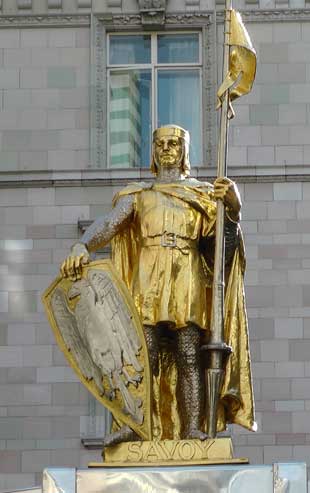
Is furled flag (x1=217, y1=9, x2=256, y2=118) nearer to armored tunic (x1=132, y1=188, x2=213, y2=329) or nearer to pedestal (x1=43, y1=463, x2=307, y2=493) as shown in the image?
armored tunic (x1=132, y1=188, x2=213, y2=329)

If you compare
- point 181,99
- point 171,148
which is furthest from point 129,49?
point 171,148

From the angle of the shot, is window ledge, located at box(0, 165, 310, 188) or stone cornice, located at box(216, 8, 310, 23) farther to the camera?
stone cornice, located at box(216, 8, 310, 23)

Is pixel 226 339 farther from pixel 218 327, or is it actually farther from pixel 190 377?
pixel 190 377

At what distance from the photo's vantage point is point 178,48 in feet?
88.2

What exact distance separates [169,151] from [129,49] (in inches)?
409

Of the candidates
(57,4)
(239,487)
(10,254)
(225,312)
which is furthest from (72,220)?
(239,487)

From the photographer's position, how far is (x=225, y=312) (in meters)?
16.2

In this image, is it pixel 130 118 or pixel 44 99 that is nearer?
pixel 130 118

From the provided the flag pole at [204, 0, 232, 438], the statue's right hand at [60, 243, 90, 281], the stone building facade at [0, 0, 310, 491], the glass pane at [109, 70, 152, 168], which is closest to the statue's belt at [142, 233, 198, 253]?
the flag pole at [204, 0, 232, 438]

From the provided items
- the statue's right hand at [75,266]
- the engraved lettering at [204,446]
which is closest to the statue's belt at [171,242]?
the statue's right hand at [75,266]

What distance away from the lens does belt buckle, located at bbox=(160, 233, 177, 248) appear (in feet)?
A: 53.1

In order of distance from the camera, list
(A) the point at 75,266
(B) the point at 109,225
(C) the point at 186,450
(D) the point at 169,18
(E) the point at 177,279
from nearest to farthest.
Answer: (C) the point at 186,450 → (A) the point at 75,266 → (E) the point at 177,279 → (B) the point at 109,225 → (D) the point at 169,18

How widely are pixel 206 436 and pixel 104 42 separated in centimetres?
1199

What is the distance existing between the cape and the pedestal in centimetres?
114
